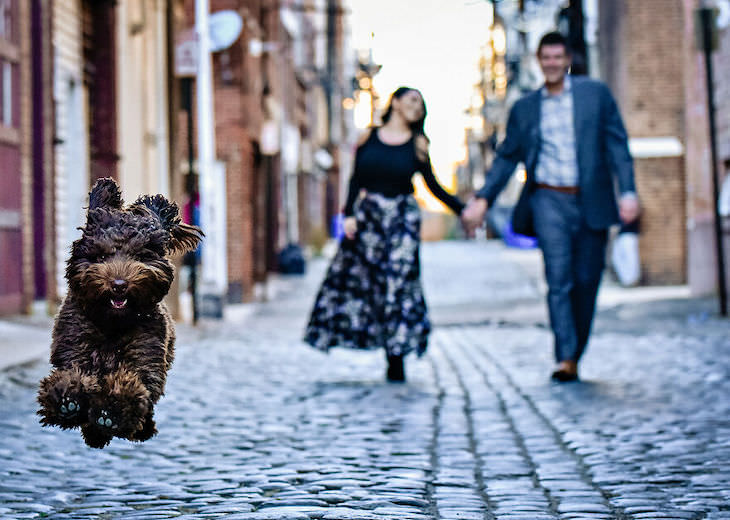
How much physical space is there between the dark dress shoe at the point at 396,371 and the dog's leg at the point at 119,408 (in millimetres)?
5717

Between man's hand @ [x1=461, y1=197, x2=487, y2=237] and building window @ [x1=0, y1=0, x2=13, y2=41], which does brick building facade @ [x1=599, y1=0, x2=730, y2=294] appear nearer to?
building window @ [x1=0, y1=0, x2=13, y2=41]

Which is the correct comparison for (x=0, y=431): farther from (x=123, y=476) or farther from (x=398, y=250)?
(x=398, y=250)

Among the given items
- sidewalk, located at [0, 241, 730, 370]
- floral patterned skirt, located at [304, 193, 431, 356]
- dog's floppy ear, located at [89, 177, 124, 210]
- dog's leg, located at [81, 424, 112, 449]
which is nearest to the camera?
dog's leg, located at [81, 424, 112, 449]

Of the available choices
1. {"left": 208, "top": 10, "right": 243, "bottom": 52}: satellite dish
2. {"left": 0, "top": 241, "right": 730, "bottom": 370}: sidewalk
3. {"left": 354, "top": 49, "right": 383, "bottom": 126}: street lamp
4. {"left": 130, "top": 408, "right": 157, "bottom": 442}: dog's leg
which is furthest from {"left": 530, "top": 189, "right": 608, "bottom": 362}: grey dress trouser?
{"left": 354, "top": 49, "right": 383, "bottom": 126}: street lamp

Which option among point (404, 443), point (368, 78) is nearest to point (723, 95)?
point (404, 443)

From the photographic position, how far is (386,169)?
896 cm

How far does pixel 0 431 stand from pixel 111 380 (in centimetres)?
341

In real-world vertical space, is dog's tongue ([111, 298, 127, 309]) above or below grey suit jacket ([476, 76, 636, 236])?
Result: below

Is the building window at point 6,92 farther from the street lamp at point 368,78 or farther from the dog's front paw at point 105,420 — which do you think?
the street lamp at point 368,78

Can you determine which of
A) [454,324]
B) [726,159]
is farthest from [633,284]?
[454,324]

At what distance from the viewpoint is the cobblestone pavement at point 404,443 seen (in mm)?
4836

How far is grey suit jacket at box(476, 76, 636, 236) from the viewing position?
8.66m

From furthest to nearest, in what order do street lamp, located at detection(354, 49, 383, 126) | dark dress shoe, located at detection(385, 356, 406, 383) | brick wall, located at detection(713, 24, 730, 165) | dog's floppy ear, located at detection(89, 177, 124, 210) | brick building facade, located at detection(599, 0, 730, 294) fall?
street lamp, located at detection(354, 49, 383, 126)
brick building facade, located at detection(599, 0, 730, 294)
brick wall, located at detection(713, 24, 730, 165)
dark dress shoe, located at detection(385, 356, 406, 383)
dog's floppy ear, located at detection(89, 177, 124, 210)

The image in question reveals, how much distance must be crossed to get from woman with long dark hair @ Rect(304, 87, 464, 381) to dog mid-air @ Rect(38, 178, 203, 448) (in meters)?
5.13
